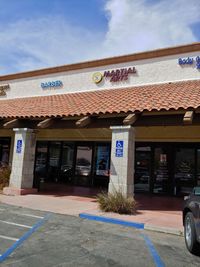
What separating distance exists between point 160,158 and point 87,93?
5.37m

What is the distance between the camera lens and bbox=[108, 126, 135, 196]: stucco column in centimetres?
1148

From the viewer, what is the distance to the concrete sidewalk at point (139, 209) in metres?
9.19

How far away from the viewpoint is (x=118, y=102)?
1348cm

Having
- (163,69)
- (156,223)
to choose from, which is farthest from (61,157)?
(156,223)

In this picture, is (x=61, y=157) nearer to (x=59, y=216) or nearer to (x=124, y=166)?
(x=124, y=166)

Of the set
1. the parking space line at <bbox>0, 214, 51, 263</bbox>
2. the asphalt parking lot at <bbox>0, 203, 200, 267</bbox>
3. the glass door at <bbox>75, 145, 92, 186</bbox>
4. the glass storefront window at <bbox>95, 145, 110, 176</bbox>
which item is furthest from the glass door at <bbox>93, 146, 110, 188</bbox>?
the asphalt parking lot at <bbox>0, 203, 200, 267</bbox>

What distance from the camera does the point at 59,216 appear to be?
32.4ft

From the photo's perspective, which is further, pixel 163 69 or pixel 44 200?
pixel 163 69

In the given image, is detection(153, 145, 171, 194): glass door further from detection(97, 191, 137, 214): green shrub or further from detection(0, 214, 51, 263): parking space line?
detection(0, 214, 51, 263): parking space line

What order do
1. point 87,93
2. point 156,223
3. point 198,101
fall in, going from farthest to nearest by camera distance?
point 87,93 → point 198,101 → point 156,223

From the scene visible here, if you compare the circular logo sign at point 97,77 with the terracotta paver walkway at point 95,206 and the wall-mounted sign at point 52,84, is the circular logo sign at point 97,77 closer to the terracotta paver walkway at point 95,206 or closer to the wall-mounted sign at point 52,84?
the wall-mounted sign at point 52,84

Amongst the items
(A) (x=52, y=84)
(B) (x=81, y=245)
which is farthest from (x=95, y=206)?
(A) (x=52, y=84)

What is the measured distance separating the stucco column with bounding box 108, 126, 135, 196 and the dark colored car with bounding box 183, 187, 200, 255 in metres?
4.40

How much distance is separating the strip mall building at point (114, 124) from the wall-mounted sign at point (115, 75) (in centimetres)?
5
